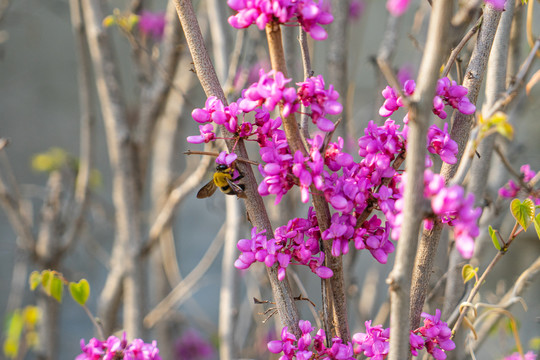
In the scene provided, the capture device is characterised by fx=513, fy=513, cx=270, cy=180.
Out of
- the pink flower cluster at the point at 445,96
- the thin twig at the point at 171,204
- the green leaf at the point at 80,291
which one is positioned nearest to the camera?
the pink flower cluster at the point at 445,96

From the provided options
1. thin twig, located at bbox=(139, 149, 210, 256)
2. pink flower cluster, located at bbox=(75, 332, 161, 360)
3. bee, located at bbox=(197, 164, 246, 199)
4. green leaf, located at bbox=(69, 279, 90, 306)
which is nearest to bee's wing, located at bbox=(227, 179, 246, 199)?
bee, located at bbox=(197, 164, 246, 199)

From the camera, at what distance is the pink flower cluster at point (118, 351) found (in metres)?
0.66

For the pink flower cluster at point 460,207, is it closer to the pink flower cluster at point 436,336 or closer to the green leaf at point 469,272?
the pink flower cluster at point 436,336

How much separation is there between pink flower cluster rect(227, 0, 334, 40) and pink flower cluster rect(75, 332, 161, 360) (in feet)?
1.39

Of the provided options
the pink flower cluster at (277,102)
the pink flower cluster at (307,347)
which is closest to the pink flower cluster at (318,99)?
the pink flower cluster at (277,102)

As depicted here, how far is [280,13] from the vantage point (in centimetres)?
47

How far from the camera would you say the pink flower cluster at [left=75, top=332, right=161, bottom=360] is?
2.16ft

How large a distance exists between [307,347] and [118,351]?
26 centimetres

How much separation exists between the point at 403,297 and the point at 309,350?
0.15m

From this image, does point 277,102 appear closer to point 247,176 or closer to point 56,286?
point 247,176

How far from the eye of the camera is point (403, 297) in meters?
Result: 0.49

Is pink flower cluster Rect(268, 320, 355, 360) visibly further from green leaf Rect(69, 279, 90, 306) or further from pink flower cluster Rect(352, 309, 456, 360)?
green leaf Rect(69, 279, 90, 306)

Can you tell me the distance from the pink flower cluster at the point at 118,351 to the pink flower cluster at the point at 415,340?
264mm

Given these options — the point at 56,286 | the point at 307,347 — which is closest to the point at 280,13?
the point at 307,347
